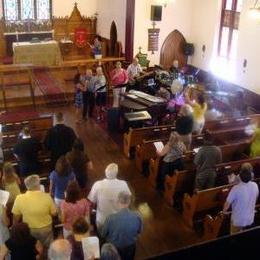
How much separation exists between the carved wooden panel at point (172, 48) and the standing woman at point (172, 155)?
739 centimetres

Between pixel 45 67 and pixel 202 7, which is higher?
pixel 202 7

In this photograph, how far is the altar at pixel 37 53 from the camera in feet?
47.7

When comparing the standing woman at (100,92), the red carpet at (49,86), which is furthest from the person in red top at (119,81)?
the red carpet at (49,86)

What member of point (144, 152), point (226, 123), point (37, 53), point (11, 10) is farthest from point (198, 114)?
point (11, 10)

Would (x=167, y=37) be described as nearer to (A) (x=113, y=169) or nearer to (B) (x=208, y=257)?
(A) (x=113, y=169)

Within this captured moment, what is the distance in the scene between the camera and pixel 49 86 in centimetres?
1268

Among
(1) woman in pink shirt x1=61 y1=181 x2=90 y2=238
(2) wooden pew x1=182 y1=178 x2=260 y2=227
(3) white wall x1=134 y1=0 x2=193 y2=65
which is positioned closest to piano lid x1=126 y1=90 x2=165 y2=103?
(3) white wall x1=134 y1=0 x2=193 y2=65

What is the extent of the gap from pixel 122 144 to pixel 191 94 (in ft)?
9.27

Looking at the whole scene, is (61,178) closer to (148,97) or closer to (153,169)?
(153,169)

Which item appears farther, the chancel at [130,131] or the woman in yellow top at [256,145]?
A: the woman in yellow top at [256,145]

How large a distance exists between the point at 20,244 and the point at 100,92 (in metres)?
7.10

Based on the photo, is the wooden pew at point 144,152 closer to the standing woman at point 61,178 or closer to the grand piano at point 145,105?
the grand piano at point 145,105

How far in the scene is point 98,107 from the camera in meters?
11.5

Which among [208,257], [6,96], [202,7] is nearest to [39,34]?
[6,96]
